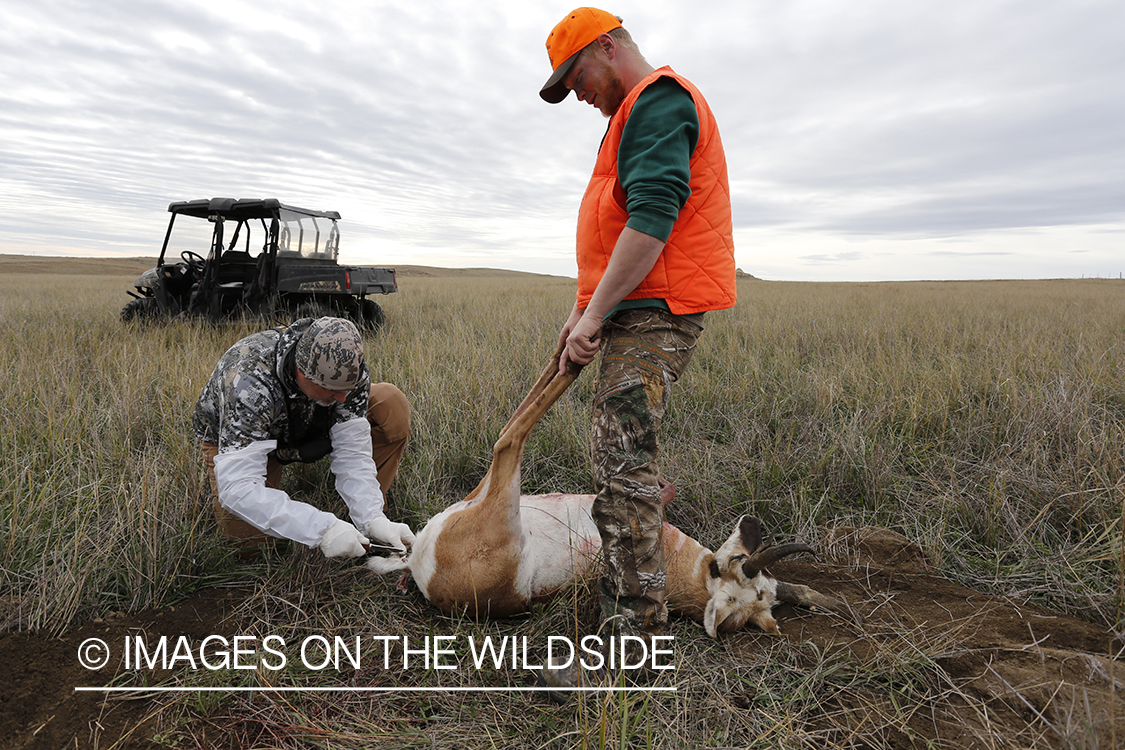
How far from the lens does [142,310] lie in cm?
885

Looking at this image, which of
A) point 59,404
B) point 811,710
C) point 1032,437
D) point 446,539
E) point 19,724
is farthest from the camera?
point 59,404

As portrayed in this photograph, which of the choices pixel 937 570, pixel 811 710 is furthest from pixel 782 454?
pixel 811 710

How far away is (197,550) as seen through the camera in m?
2.62

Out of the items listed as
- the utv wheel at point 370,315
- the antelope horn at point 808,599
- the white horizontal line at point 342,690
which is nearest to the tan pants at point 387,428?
the white horizontal line at point 342,690

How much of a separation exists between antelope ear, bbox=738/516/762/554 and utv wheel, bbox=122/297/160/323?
370 inches

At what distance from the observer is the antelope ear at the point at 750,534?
7.69ft

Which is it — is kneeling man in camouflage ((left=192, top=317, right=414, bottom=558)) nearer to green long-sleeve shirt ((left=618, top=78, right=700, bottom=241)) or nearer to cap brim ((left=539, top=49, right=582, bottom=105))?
cap brim ((left=539, top=49, right=582, bottom=105))

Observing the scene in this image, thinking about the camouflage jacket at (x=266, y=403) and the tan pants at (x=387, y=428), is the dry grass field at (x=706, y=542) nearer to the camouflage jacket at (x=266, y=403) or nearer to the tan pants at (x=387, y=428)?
the tan pants at (x=387, y=428)

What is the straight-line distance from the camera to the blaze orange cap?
1.92 metres

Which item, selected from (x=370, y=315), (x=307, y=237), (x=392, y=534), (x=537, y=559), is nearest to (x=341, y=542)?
(x=392, y=534)

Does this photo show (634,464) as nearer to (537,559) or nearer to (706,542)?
(537,559)

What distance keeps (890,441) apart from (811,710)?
2227mm

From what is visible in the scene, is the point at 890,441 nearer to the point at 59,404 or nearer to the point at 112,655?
the point at 112,655

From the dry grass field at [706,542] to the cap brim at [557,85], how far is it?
5.77 ft
